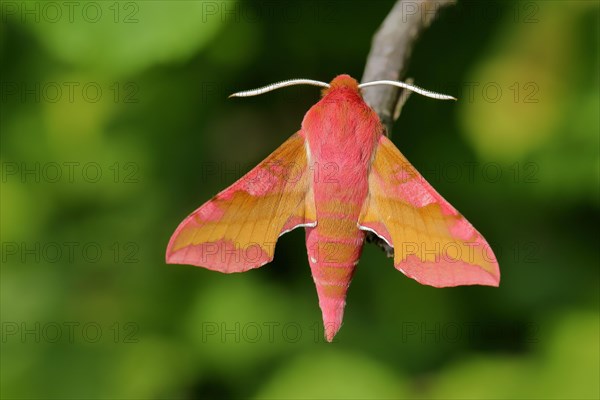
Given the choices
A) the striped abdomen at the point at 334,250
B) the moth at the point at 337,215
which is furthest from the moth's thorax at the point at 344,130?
the striped abdomen at the point at 334,250

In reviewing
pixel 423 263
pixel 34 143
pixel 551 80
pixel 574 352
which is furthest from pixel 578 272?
pixel 34 143

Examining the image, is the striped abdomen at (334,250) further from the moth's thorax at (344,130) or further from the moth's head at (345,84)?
the moth's head at (345,84)

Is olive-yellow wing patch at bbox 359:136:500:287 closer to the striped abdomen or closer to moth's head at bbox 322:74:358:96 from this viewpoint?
the striped abdomen

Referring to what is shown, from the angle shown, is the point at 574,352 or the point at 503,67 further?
the point at 503,67

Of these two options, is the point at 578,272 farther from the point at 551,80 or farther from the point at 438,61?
the point at 438,61

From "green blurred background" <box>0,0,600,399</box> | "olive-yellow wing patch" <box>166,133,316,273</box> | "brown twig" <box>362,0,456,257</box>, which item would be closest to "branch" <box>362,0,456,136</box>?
"brown twig" <box>362,0,456,257</box>

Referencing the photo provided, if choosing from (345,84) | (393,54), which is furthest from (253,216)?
(393,54)
